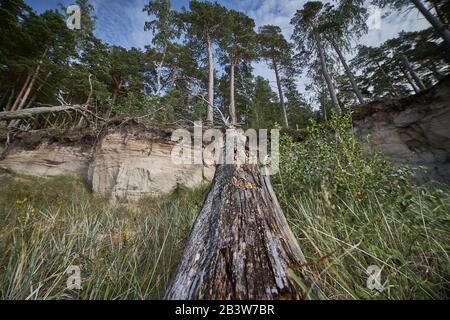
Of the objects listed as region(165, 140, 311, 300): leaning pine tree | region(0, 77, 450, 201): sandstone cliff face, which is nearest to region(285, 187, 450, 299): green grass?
region(165, 140, 311, 300): leaning pine tree

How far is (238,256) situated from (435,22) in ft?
40.1

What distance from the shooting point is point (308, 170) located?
292cm

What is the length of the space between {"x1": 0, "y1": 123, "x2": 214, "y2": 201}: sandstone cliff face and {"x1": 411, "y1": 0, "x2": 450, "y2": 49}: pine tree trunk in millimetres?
10426

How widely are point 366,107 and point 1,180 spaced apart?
11651 millimetres

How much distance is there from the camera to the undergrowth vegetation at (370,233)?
120 centimetres

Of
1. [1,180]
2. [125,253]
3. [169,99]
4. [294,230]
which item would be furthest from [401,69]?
[1,180]

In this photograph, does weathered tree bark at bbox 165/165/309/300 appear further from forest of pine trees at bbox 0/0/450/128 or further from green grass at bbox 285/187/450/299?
forest of pine trees at bbox 0/0/450/128

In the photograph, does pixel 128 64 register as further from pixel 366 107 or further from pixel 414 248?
pixel 414 248

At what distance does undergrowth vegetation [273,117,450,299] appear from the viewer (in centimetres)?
120

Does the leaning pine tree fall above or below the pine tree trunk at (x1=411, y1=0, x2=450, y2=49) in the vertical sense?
below

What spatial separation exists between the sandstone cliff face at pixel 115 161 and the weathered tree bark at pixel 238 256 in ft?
14.3

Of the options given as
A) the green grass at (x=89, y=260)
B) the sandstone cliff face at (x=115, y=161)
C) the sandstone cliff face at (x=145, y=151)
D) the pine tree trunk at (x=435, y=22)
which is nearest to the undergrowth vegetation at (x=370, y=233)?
the green grass at (x=89, y=260)

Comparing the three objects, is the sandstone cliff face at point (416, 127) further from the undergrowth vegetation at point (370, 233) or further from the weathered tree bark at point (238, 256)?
the weathered tree bark at point (238, 256)
